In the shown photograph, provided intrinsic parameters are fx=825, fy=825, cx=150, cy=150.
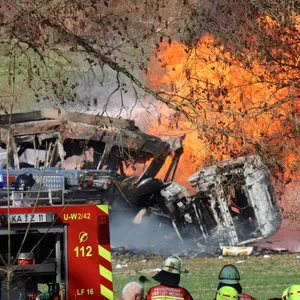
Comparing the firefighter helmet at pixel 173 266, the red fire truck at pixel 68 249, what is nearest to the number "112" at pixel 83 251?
the red fire truck at pixel 68 249

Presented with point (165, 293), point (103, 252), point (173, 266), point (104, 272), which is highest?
point (103, 252)

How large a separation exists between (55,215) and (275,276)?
35.1ft

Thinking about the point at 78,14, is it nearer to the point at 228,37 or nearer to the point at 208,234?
the point at 228,37

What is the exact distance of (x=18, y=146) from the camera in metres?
24.6

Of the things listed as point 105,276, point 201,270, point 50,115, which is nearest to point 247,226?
point 201,270

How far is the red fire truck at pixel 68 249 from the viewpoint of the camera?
25.7 ft

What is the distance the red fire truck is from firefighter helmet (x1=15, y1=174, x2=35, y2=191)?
855 mm

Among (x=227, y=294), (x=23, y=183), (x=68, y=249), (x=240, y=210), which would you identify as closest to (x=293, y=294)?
(x=227, y=294)

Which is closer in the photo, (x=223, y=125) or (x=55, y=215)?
(x=55, y=215)

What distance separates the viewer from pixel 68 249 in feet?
26.0

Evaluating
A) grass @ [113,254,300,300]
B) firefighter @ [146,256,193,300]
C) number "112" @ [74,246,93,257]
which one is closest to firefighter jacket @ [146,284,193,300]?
firefighter @ [146,256,193,300]

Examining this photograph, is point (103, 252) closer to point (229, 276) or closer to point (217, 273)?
point (229, 276)

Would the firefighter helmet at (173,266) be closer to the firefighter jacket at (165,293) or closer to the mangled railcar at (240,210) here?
the firefighter jacket at (165,293)

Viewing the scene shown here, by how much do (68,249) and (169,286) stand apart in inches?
53.7
